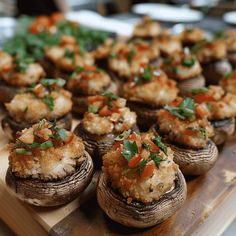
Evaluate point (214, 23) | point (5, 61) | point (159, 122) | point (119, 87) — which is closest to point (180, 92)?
point (119, 87)

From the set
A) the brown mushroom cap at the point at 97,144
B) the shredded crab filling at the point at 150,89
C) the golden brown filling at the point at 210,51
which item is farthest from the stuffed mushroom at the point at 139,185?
the golden brown filling at the point at 210,51

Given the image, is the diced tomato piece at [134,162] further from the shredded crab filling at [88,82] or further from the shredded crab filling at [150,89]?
the shredded crab filling at [88,82]

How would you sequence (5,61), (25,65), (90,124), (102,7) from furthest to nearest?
(102,7) < (5,61) < (25,65) < (90,124)

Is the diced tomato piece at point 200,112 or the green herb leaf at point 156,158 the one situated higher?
the green herb leaf at point 156,158

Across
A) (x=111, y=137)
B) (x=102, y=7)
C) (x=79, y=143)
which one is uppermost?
(x=79, y=143)

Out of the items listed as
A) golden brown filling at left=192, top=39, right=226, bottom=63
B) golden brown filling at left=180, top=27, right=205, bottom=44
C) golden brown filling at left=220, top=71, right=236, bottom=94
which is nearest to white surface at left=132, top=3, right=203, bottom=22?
golden brown filling at left=180, top=27, right=205, bottom=44

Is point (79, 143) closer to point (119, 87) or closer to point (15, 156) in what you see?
point (15, 156)

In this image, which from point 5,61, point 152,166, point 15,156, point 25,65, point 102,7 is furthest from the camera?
point 102,7

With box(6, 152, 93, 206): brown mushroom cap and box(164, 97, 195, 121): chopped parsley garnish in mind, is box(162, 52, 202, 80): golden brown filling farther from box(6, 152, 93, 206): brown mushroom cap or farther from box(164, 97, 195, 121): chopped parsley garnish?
box(6, 152, 93, 206): brown mushroom cap
